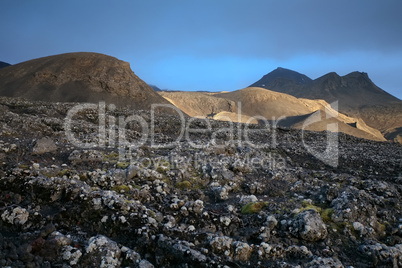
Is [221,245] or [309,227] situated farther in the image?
[309,227]

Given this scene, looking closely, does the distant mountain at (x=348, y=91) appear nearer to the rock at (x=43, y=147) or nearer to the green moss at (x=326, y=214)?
the green moss at (x=326, y=214)

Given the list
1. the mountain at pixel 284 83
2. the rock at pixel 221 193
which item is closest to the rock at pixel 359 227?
the rock at pixel 221 193

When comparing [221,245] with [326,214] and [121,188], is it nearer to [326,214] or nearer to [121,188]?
[326,214]

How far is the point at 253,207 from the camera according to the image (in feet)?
22.2

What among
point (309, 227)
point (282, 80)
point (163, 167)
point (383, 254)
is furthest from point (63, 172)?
point (282, 80)

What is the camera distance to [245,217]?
6.38 m

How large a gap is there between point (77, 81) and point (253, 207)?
4899cm

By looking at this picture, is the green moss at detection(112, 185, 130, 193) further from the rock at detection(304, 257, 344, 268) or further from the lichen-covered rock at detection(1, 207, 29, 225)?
the rock at detection(304, 257, 344, 268)

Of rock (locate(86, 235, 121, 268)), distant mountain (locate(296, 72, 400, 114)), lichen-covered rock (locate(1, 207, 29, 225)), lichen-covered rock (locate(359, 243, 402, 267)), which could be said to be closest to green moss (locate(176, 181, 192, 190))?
rock (locate(86, 235, 121, 268))

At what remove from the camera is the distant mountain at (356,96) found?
93750 mm

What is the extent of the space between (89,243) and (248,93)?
99238mm

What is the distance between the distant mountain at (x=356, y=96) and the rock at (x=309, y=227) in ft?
325

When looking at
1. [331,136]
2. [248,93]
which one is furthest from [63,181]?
[248,93]

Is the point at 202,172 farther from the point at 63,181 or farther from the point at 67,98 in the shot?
the point at 67,98
